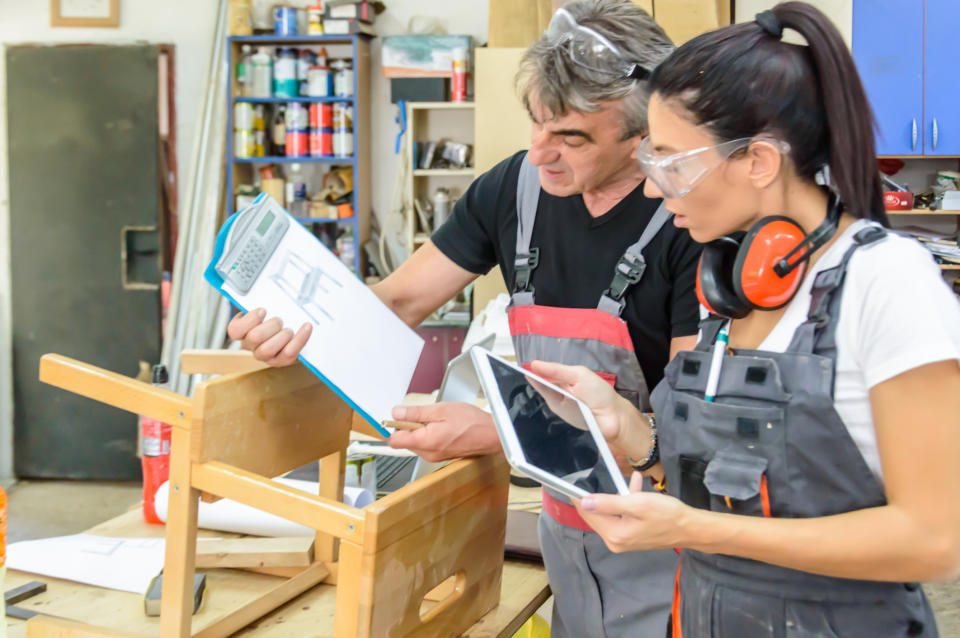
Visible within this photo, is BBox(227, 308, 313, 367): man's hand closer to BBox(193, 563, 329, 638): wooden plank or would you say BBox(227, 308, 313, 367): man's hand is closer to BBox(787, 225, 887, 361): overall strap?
BBox(193, 563, 329, 638): wooden plank

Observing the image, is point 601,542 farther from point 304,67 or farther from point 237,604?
point 304,67

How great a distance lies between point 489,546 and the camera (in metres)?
1.37

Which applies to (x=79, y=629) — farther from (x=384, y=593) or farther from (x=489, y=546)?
(x=489, y=546)

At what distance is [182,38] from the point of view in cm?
518

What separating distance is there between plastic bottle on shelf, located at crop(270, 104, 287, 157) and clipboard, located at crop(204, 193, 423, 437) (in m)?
3.62

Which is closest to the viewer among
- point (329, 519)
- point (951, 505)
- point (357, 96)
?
point (951, 505)

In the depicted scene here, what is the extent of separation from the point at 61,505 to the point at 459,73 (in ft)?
10.7

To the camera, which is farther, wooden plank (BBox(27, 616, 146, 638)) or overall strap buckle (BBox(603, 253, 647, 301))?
overall strap buckle (BBox(603, 253, 647, 301))

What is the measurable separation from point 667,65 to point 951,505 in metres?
0.59

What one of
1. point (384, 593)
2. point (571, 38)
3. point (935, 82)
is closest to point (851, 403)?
point (384, 593)

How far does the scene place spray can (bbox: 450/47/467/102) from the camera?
4703 mm

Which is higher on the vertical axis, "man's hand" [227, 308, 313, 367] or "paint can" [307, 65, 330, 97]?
"paint can" [307, 65, 330, 97]

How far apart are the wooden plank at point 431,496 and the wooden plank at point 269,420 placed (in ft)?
1.03

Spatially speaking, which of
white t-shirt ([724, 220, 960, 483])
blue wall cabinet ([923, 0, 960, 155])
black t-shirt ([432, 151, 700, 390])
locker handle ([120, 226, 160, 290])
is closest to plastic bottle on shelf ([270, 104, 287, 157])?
locker handle ([120, 226, 160, 290])
